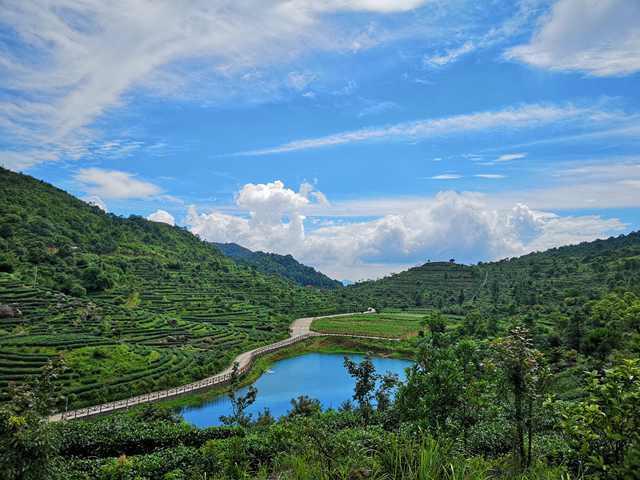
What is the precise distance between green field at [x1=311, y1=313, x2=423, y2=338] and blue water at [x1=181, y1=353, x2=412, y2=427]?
6384 millimetres

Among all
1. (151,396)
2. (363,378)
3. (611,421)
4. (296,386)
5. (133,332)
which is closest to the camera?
(611,421)

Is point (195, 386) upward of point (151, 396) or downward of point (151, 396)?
downward

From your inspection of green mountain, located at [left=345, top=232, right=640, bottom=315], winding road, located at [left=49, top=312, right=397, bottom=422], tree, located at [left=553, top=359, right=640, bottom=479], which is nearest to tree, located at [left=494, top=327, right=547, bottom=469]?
tree, located at [left=553, top=359, right=640, bottom=479]

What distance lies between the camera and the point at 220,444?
13195mm

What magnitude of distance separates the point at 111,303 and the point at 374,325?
37815 millimetres

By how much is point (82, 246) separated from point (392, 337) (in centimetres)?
6129

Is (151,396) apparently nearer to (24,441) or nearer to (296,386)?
(296,386)

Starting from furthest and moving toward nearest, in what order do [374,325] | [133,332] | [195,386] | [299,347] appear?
1. [374,325]
2. [299,347]
3. [133,332]
4. [195,386]

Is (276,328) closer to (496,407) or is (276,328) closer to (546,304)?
(546,304)

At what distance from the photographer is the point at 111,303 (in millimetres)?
57719

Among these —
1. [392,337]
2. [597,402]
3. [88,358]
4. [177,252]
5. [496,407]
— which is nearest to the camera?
[597,402]

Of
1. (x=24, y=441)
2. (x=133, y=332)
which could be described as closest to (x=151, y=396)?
(x=133, y=332)

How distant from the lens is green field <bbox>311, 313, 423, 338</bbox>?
62081mm

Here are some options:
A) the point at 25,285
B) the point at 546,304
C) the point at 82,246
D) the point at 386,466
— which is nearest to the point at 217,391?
the point at 25,285
